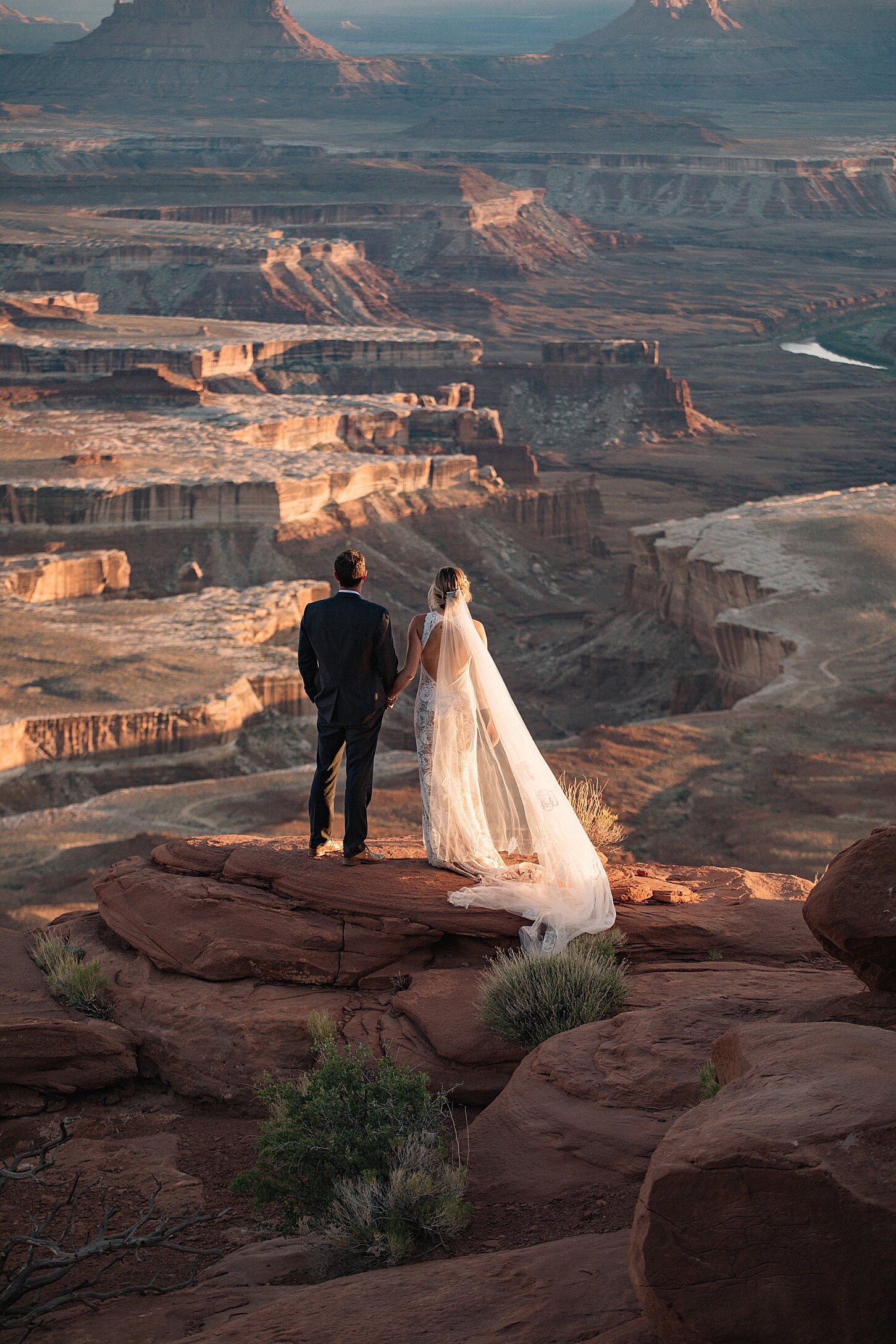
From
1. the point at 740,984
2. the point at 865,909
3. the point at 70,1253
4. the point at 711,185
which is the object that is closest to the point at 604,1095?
the point at 740,984

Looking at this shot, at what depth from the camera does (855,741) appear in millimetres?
28172

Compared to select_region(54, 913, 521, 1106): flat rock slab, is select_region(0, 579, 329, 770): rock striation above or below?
below

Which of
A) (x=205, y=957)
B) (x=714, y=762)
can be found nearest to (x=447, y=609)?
(x=205, y=957)

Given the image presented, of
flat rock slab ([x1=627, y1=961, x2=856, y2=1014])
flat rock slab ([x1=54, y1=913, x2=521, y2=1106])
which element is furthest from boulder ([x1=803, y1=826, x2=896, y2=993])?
flat rock slab ([x1=54, y1=913, x2=521, y2=1106])

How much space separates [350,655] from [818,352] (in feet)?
395

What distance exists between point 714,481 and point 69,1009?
2952 inches

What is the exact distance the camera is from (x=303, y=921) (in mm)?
9320

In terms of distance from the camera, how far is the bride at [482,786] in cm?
905

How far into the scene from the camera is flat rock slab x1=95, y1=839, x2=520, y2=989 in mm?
9188

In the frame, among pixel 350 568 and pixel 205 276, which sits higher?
pixel 350 568

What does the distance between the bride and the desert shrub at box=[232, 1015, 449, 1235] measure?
1.86 m

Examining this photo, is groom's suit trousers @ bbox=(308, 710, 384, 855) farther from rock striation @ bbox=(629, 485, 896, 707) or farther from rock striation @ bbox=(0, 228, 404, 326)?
rock striation @ bbox=(0, 228, 404, 326)

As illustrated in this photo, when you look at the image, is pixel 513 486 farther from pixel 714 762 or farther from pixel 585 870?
pixel 585 870

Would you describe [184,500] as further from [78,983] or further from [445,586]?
[445,586]
